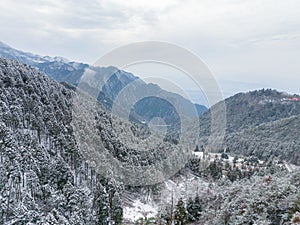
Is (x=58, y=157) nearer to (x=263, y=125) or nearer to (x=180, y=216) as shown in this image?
(x=180, y=216)

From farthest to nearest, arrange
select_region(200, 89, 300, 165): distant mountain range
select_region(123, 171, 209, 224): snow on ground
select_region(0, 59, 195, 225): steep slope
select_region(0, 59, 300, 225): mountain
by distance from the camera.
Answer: select_region(200, 89, 300, 165): distant mountain range
select_region(123, 171, 209, 224): snow on ground
select_region(0, 59, 195, 225): steep slope
select_region(0, 59, 300, 225): mountain

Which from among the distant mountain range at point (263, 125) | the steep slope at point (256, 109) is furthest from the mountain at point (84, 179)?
the steep slope at point (256, 109)

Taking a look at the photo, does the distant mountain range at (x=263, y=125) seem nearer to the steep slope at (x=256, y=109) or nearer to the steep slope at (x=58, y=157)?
the steep slope at (x=256, y=109)

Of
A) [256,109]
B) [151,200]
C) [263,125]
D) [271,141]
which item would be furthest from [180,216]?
[256,109]

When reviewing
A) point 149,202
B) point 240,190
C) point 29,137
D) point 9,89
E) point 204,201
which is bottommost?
point 149,202

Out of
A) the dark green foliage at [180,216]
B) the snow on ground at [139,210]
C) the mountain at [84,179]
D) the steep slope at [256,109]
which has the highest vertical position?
the steep slope at [256,109]

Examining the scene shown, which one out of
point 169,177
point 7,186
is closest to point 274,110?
point 169,177

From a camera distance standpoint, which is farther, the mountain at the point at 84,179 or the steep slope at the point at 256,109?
the steep slope at the point at 256,109

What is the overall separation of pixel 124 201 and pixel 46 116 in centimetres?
1453

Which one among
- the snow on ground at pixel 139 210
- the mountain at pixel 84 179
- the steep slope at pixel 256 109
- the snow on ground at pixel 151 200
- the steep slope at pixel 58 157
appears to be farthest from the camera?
the steep slope at pixel 256 109

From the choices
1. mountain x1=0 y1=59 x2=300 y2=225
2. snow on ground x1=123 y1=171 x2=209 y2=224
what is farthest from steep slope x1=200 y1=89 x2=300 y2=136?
snow on ground x1=123 y1=171 x2=209 y2=224

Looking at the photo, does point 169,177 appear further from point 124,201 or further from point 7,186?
point 7,186

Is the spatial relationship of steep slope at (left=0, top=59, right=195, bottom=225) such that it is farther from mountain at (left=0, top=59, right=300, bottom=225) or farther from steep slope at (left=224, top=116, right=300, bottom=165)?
steep slope at (left=224, top=116, right=300, bottom=165)

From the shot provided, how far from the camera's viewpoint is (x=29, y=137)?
34562 mm
